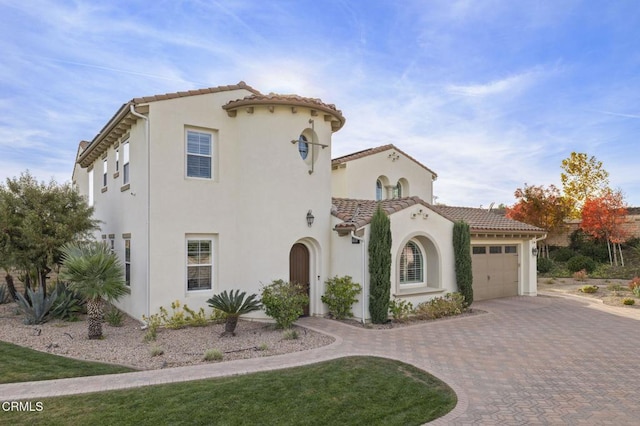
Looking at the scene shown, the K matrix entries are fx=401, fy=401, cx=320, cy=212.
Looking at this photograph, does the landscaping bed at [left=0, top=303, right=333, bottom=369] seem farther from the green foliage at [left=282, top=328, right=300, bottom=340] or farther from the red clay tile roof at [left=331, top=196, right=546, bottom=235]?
the red clay tile roof at [left=331, top=196, right=546, bottom=235]

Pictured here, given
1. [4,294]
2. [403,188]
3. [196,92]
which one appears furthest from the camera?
[403,188]

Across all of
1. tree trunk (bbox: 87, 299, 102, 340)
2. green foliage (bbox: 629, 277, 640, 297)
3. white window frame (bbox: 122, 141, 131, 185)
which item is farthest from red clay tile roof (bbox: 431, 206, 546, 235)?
tree trunk (bbox: 87, 299, 102, 340)

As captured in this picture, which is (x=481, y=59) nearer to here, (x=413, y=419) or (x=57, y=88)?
(x=413, y=419)

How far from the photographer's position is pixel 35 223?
13.7m

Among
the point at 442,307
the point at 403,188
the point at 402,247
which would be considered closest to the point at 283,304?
the point at 402,247

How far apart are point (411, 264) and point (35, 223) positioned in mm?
13634

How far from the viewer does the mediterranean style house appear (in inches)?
501

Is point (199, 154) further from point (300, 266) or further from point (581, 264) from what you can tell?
point (581, 264)

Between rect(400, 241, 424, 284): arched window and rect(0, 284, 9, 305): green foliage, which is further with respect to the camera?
rect(0, 284, 9, 305): green foliage

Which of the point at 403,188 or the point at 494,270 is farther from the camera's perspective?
the point at 403,188

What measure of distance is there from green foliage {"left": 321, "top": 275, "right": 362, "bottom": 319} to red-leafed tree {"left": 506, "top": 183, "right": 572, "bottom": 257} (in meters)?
22.9

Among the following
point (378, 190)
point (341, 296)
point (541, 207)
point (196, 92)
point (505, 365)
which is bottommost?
point (505, 365)

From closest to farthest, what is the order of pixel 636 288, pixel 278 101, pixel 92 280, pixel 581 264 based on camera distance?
pixel 92 280, pixel 278 101, pixel 636 288, pixel 581 264

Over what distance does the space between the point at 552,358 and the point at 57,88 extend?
18.2 metres
